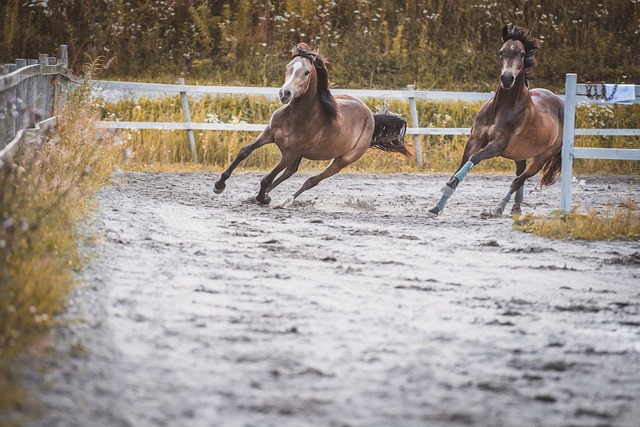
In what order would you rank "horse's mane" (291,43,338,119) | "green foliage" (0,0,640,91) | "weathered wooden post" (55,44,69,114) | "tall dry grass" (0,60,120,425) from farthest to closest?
"green foliage" (0,0,640,91) < "weathered wooden post" (55,44,69,114) < "horse's mane" (291,43,338,119) < "tall dry grass" (0,60,120,425)

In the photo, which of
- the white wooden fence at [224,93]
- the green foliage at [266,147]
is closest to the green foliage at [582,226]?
the white wooden fence at [224,93]

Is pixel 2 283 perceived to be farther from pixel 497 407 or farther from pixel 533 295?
pixel 533 295

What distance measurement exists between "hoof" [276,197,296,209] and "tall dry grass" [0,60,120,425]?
2.23 metres

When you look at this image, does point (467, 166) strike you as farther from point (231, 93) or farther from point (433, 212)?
point (231, 93)

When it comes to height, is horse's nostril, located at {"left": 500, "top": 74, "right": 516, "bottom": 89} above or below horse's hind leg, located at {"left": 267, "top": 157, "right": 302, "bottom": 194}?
above

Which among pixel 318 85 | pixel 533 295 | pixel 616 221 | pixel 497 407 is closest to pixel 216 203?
pixel 318 85

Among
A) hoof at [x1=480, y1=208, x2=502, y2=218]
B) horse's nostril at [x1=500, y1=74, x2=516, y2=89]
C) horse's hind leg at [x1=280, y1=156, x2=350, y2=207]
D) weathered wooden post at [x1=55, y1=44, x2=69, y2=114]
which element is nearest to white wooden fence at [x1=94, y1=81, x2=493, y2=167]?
weathered wooden post at [x1=55, y1=44, x2=69, y2=114]

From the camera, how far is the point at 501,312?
5480mm

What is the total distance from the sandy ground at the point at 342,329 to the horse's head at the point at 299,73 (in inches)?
75.9

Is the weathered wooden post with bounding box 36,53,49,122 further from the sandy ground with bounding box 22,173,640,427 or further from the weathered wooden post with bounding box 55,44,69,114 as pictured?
the sandy ground with bounding box 22,173,640,427

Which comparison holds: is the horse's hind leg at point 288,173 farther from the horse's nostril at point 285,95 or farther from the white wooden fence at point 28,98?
the white wooden fence at point 28,98

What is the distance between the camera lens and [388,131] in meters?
12.8

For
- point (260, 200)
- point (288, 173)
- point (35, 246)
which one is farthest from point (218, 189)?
point (35, 246)

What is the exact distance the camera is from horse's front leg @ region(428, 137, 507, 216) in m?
9.99
